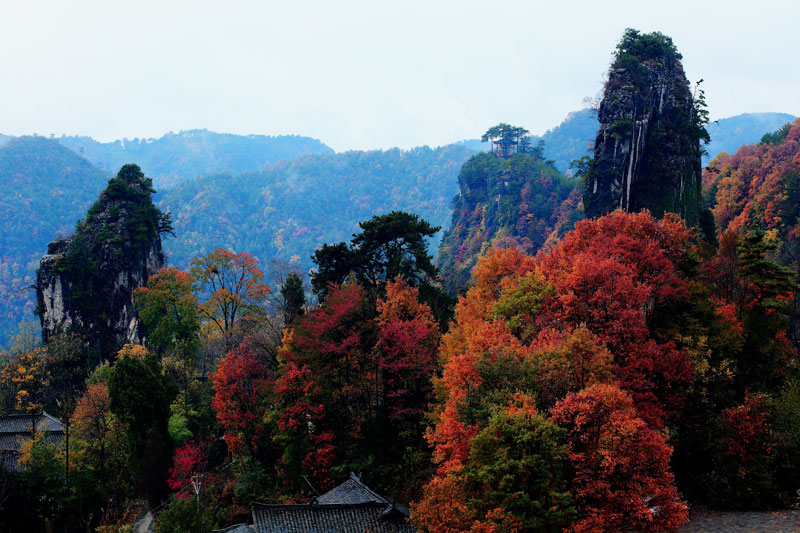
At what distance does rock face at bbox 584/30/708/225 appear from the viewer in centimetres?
5059

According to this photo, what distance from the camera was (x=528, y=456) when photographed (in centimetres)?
1673

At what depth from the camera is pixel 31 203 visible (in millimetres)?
135125

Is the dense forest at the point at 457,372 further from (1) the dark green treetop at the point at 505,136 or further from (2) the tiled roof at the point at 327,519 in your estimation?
(1) the dark green treetop at the point at 505,136

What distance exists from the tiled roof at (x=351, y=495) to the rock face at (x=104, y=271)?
1652 inches

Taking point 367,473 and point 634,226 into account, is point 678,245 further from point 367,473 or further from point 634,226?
point 367,473

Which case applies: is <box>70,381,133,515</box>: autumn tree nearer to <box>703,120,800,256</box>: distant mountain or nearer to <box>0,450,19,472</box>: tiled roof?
<box>0,450,19,472</box>: tiled roof

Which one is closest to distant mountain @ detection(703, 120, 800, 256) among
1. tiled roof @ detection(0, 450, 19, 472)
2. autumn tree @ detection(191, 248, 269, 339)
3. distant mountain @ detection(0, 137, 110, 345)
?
autumn tree @ detection(191, 248, 269, 339)

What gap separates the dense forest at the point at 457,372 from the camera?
58.8ft

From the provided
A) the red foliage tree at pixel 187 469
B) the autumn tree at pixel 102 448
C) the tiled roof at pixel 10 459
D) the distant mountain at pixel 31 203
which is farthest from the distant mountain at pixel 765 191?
the distant mountain at pixel 31 203

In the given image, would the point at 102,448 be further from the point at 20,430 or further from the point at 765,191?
the point at 765,191

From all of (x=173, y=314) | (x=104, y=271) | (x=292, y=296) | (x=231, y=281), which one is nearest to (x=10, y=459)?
(x=173, y=314)

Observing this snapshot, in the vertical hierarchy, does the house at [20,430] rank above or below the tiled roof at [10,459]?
above

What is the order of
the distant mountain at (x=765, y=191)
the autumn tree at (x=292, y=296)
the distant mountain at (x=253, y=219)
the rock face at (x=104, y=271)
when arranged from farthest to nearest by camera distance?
the distant mountain at (x=253, y=219), the rock face at (x=104, y=271), the distant mountain at (x=765, y=191), the autumn tree at (x=292, y=296)

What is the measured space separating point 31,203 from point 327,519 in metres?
147
